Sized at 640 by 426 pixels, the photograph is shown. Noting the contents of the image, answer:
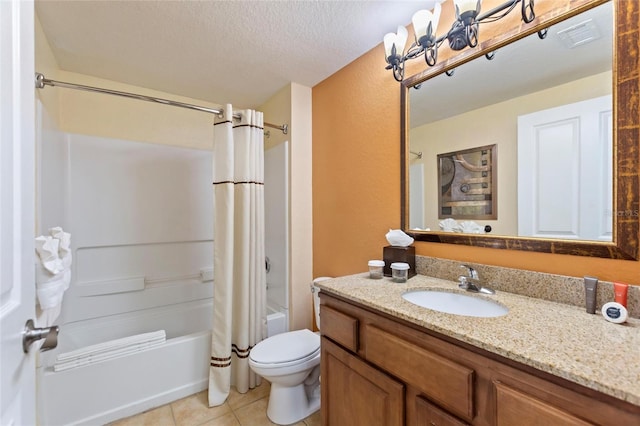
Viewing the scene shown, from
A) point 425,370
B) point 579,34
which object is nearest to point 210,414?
point 425,370

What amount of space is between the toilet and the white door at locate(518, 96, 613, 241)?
105cm

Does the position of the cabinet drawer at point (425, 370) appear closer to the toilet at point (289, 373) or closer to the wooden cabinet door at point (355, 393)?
the wooden cabinet door at point (355, 393)

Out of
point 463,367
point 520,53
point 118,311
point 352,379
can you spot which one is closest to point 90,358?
point 118,311

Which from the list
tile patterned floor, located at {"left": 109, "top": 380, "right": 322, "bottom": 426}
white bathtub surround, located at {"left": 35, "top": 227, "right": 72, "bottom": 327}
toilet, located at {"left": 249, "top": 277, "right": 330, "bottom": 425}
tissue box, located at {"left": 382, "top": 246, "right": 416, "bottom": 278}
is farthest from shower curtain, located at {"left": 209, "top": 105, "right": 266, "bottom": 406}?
tissue box, located at {"left": 382, "top": 246, "right": 416, "bottom": 278}

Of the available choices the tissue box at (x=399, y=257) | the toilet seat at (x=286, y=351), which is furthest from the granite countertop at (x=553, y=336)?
the toilet seat at (x=286, y=351)

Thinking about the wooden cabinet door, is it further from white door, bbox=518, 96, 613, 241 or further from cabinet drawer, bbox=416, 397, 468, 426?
white door, bbox=518, 96, 613, 241

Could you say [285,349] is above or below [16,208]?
below

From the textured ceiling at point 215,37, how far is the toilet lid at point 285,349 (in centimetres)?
188

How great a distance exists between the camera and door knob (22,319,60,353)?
59cm

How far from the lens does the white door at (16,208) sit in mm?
508

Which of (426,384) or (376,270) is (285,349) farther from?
(426,384)

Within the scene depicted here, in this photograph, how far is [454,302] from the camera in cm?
117

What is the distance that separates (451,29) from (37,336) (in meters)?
1.72

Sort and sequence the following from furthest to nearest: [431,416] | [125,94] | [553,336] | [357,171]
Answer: [357,171] < [125,94] < [431,416] < [553,336]
